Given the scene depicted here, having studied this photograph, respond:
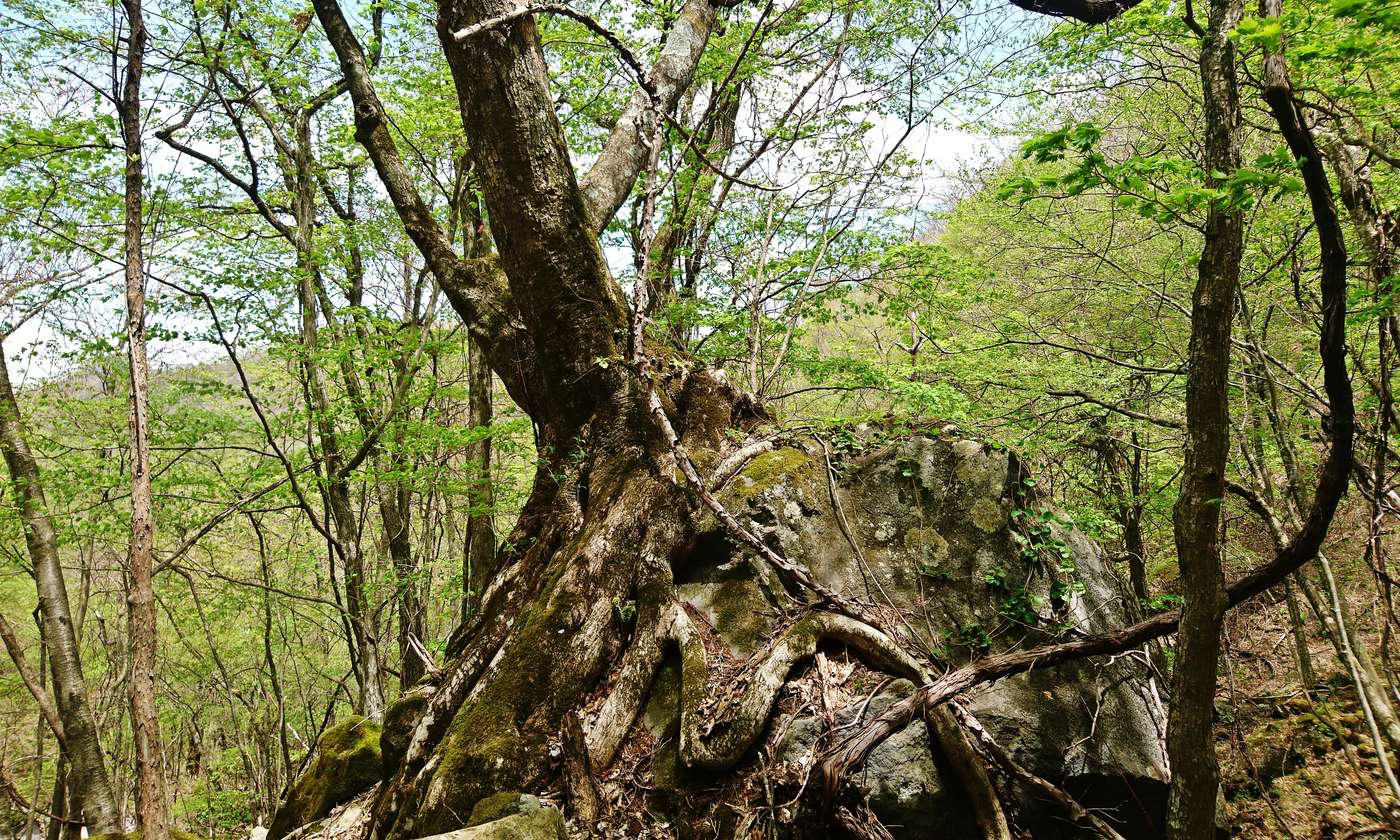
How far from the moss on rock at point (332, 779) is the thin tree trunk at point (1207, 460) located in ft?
18.7

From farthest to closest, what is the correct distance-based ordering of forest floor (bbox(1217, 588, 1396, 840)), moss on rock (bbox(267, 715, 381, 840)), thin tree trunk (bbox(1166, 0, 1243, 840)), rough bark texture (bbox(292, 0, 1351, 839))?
moss on rock (bbox(267, 715, 381, 840)) → forest floor (bbox(1217, 588, 1396, 840)) → rough bark texture (bbox(292, 0, 1351, 839)) → thin tree trunk (bbox(1166, 0, 1243, 840))

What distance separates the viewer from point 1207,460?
2812mm

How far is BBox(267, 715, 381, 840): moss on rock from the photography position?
17.2 feet

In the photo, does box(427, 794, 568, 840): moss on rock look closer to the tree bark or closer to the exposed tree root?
the tree bark

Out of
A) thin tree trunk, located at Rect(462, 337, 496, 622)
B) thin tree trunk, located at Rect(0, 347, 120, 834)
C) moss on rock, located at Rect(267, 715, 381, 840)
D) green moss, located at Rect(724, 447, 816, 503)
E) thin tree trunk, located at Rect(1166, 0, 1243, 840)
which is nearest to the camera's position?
thin tree trunk, located at Rect(1166, 0, 1243, 840)

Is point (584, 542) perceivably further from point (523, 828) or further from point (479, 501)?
point (479, 501)

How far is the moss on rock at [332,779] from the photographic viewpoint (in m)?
5.23

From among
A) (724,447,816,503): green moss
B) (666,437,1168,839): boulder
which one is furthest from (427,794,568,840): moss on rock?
(724,447,816,503): green moss

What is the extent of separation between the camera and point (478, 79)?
441cm

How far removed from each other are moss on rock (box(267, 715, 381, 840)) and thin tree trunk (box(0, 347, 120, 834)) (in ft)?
15.3

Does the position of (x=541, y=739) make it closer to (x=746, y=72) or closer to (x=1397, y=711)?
(x=1397, y=711)

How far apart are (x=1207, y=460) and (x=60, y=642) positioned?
12105 millimetres

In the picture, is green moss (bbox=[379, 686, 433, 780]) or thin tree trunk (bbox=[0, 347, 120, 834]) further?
thin tree trunk (bbox=[0, 347, 120, 834])

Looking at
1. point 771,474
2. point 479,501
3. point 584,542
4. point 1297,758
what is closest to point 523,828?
point 584,542
